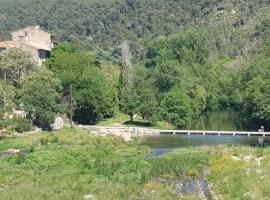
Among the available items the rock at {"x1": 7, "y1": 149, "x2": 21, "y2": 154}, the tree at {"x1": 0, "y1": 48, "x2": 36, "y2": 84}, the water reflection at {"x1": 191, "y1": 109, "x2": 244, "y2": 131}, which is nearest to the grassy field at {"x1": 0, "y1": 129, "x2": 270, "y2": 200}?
the rock at {"x1": 7, "y1": 149, "x2": 21, "y2": 154}

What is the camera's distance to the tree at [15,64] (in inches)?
4478

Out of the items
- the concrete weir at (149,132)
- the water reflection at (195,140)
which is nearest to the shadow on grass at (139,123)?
the concrete weir at (149,132)

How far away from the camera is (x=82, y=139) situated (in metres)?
88.2

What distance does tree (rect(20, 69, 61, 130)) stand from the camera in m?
100

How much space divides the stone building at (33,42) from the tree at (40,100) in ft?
64.3

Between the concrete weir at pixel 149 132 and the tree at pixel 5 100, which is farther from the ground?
the tree at pixel 5 100

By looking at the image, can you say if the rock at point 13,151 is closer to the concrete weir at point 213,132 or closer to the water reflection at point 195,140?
the water reflection at point 195,140

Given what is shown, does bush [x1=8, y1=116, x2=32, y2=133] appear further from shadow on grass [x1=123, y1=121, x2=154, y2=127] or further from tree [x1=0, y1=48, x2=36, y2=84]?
shadow on grass [x1=123, y1=121, x2=154, y2=127]

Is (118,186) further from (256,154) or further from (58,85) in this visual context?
(58,85)

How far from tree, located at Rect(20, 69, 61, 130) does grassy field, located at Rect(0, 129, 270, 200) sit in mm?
22579

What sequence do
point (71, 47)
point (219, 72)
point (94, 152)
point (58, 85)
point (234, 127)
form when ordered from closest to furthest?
point (94, 152), point (58, 85), point (234, 127), point (71, 47), point (219, 72)

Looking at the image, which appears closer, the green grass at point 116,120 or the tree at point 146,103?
the tree at point 146,103

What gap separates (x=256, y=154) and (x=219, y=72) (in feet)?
351

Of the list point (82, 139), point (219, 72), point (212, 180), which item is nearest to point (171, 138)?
point (82, 139)
